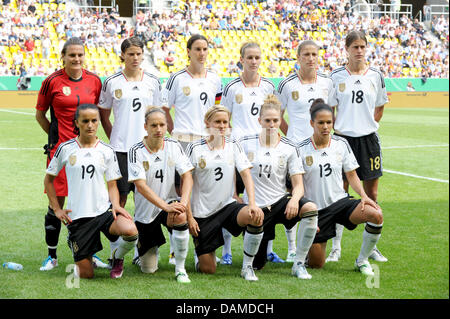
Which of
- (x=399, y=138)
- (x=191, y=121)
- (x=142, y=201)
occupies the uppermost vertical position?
(x=191, y=121)

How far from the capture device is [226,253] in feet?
18.1

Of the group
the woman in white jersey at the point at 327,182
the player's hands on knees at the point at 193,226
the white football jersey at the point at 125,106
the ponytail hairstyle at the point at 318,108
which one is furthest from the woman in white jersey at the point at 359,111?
the white football jersey at the point at 125,106

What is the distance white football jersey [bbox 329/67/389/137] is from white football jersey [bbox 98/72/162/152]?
5.84 ft

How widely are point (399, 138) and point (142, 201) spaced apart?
39.4ft

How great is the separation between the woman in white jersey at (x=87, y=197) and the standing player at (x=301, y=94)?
5.41ft

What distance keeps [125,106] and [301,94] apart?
5.24 feet

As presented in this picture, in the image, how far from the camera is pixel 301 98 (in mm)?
5660

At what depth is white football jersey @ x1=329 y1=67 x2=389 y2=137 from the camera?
5.75m

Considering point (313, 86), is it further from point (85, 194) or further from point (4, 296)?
point (4, 296)

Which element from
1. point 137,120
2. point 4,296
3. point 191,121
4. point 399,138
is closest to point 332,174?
point 191,121

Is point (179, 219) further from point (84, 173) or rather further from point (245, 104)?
point (245, 104)

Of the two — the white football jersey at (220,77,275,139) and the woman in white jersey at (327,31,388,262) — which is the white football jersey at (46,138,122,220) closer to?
the white football jersey at (220,77,275,139)

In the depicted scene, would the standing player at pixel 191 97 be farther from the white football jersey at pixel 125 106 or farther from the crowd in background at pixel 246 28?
the crowd in background at pixel 246 28

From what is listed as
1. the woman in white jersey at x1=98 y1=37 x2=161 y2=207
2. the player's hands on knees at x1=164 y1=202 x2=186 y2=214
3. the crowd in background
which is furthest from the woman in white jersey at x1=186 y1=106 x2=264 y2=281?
the crowd in background
